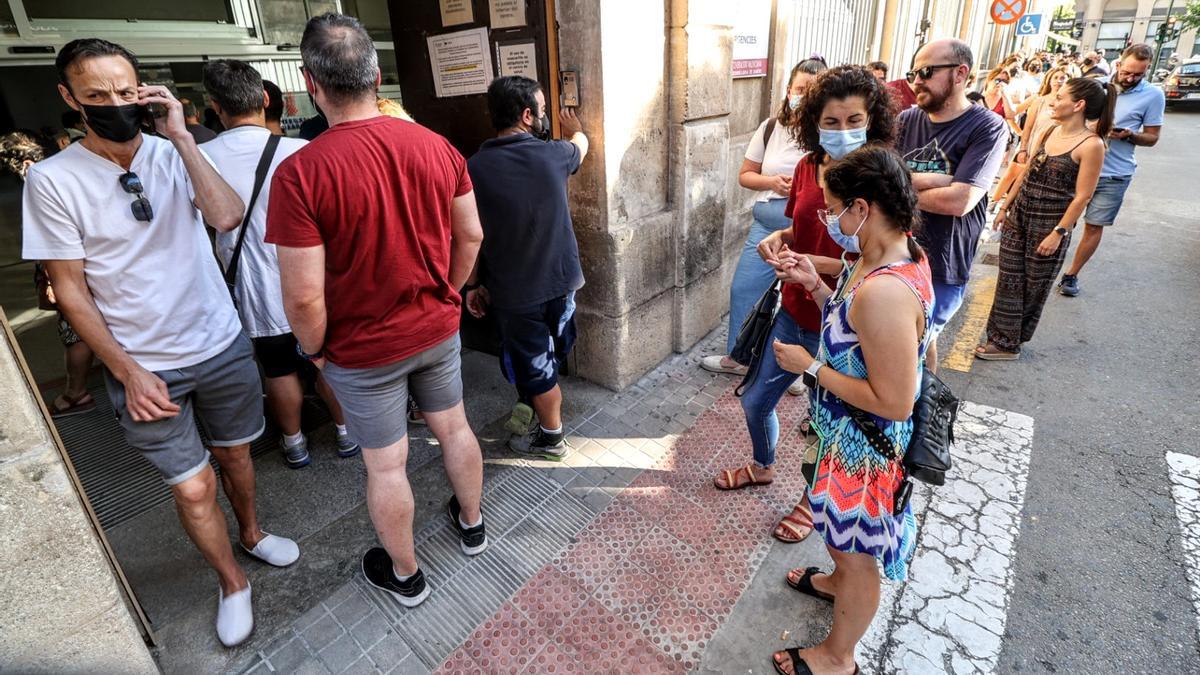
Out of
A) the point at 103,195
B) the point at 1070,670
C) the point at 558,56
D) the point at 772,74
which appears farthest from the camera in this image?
the point at 772,74

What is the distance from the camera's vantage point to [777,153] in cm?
351

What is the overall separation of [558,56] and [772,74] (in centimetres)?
231

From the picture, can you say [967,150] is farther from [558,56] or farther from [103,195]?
[103,195]

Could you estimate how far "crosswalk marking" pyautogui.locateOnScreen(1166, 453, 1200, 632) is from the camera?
2516 millimetres

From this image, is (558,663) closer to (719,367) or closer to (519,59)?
(719,367)

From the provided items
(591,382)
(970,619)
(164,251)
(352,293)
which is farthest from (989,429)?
(164,251)

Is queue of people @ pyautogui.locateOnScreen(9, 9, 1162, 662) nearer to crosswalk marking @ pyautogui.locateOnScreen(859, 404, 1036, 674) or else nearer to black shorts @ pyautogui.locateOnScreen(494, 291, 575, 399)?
black shorts @ pyautogui.locateOnScreen(494, 291, 575, 399)

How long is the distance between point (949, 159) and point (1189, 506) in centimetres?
209

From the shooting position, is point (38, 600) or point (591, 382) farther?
point (591, 382)

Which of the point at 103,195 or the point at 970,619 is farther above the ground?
the point at 103,195

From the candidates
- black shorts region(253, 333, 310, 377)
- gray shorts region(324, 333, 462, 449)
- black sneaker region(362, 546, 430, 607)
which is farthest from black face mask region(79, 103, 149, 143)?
black sneaker region(362, 546, 430, 607)

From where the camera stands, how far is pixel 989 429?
11.6ft

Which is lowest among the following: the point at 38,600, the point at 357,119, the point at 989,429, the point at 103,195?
the point at 989,429

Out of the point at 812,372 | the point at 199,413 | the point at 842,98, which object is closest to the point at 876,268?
the point at 812,372
